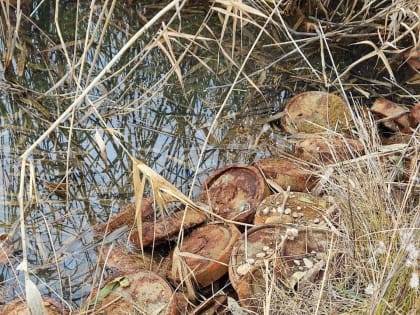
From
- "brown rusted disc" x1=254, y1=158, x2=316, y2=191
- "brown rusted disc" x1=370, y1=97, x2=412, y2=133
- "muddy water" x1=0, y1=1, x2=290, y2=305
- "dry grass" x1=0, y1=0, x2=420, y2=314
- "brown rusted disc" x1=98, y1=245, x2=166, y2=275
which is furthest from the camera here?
"brown rusted disc" x1=370, y1=97, x2=412, y2=133

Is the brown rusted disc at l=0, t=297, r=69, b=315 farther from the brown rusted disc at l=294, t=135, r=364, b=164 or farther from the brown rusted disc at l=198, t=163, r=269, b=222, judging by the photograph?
the brown rusted disc at l=294, t=135, r=364, b=164

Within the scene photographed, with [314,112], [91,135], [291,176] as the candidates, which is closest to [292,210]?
[291,176]

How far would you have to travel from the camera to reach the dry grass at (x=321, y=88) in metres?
1.51

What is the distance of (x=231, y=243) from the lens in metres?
1.98

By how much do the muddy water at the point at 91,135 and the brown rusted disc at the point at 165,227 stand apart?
0.67 ft

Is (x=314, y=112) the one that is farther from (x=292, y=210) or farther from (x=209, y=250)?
(x=209, y=250)

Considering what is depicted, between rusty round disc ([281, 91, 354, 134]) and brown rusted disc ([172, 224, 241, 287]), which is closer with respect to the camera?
brown rusted disc ([172, 224, 241, 287])

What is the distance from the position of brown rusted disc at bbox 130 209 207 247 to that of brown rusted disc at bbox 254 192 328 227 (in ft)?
0.69

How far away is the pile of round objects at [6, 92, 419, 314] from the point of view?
1.81 meters

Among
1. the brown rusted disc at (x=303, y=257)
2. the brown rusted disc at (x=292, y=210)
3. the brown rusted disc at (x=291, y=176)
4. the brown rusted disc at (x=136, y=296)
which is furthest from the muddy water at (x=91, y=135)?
the brown rusted disc at (x=303, y=257)

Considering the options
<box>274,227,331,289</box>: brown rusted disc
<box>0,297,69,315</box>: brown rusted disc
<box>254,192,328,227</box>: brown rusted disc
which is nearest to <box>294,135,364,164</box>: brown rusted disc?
<box>254,192,328,227</box>: brown rusted disc

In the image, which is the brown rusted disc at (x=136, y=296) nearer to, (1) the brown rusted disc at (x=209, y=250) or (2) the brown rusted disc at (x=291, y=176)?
(1) the brown rusted disc at (x=209, y=250)

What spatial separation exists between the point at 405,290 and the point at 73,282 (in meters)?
1.10

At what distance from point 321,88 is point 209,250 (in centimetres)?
136
